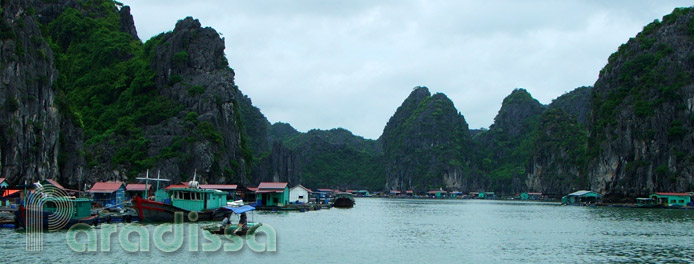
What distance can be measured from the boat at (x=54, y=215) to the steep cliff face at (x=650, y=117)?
99255 mm

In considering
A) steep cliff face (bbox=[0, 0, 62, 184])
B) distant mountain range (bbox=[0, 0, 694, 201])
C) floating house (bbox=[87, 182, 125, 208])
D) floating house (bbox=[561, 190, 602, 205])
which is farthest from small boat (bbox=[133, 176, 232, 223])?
floating house (bbox=[561, 190, 602, 205])

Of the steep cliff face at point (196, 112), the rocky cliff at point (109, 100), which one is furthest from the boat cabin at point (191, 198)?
the steep cliff face at point (196, 112)

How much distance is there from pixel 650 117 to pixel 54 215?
10477cm

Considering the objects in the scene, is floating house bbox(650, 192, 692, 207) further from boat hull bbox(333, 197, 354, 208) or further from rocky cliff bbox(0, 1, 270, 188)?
rocky cliff bbox(0, 1, 270, 188)

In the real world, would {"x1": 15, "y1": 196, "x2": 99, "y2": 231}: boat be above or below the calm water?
above

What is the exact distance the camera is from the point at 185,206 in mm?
59469

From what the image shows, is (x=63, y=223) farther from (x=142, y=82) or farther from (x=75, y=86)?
(x=75, y=86)

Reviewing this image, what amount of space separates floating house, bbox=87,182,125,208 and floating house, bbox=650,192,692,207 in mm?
82892

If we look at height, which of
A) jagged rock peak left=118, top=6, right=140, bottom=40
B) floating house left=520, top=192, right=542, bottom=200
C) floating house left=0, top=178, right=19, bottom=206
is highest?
jagged rock peak left=118, top=6, right=140, bottom=40

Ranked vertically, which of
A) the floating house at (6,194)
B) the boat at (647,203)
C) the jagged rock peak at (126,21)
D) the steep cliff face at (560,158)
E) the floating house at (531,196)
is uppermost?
the jagged rock peak at (126,21)

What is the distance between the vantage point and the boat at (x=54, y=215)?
136 feet

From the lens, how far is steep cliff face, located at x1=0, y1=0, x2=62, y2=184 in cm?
6300

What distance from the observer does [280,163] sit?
173 meters

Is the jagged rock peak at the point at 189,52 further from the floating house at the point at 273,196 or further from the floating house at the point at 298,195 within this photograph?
the floating house at the point at 273,196
